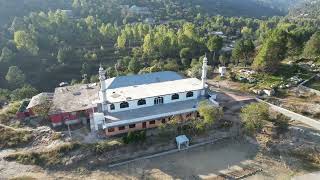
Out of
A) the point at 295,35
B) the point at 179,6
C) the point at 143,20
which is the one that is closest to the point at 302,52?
A: the point at 295,35

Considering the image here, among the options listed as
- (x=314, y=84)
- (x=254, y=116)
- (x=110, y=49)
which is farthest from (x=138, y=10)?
(x=254, y=116)

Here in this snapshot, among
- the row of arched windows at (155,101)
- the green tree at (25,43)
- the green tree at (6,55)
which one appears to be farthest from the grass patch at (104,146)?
the green tree at (25,43)

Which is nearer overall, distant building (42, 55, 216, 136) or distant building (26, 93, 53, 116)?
distant building (42, 55, 216, 136)

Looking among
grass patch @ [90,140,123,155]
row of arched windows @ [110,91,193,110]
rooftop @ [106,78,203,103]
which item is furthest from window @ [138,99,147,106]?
grass patch @ [90,140,123,155]

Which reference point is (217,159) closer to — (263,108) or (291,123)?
(263,108)

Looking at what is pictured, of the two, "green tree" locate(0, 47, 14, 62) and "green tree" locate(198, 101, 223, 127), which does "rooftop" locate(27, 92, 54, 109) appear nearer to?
"green tree" locate(198, 101, 223, 127)

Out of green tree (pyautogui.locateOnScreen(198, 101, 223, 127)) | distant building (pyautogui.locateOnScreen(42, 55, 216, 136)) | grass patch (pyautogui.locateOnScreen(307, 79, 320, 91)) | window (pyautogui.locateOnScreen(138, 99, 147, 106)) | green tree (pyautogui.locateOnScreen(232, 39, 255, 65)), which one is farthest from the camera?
green tree (pyautogui.locateOnScreen(232, 39, 255, 65))
